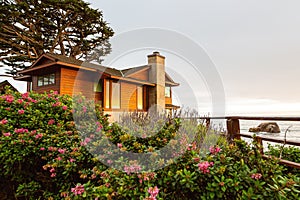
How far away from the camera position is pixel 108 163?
199cm

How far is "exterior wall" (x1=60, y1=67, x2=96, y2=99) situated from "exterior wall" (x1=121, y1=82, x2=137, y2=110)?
2.01 meters

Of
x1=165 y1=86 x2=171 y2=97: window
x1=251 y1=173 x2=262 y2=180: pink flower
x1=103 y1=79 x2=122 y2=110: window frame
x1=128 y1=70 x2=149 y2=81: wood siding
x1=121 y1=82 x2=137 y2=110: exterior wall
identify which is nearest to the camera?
x1=251 y1=173 x2=262 y2=180: pink flower

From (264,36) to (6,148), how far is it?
8017 mm

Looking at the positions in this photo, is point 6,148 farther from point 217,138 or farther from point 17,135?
point 217,138

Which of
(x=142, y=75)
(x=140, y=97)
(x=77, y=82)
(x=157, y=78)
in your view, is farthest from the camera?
(x=157, y=78)

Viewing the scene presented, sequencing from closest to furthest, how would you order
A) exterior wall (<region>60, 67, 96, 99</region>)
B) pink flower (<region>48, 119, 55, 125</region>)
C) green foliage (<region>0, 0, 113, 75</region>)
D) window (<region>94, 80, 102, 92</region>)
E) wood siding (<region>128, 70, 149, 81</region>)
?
pink flower (<region>48, 119, 55, 125</region>) < exterior wall (<region>60, 67, 96, 99</region>) < window (<region>94, 80, 102, 92</region>) < wood siding (<region>128, 70, 149, 81</region>) < green foliage (<region>0, 0, 113, 75</region>)

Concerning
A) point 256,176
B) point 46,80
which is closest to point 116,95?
point 46,80

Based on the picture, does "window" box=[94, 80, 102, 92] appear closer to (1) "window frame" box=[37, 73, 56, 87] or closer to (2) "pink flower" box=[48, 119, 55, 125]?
(1) "window frame" box=[37, 73, 56, 87]

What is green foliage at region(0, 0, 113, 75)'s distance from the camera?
14570 mm

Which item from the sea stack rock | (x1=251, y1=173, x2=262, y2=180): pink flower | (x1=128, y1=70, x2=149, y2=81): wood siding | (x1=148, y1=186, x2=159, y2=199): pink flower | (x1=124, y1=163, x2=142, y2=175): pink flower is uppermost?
(x1=128, y1=70, x2=149, y2=81): wood siding

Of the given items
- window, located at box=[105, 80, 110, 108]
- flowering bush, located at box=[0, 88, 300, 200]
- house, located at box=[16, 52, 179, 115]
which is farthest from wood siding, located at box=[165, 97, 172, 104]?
flowering bush, located at box=[0, 88, 300, 200]

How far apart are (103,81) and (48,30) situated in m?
7.91

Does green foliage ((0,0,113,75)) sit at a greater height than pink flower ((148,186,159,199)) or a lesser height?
greater

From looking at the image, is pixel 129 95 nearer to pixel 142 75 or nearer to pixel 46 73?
pixel 142 75
